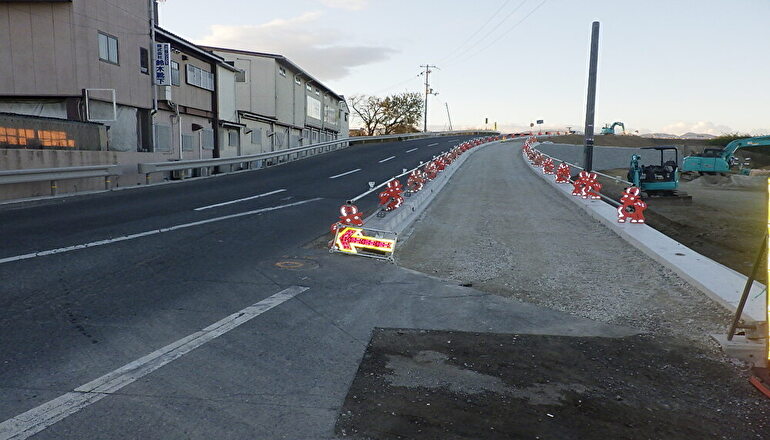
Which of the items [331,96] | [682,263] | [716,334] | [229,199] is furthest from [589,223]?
[331,96]

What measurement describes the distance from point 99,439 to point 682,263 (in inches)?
348

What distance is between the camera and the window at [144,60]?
2266 centimetres

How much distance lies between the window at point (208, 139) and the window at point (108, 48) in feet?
28.4

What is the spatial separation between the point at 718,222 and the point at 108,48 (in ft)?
81.5

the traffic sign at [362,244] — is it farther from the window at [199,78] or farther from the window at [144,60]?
the window at [199,78]

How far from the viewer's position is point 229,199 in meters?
15.9

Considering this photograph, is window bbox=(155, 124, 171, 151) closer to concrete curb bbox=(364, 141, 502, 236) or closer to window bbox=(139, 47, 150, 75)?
window bbox=(139, 47, 150, 75)

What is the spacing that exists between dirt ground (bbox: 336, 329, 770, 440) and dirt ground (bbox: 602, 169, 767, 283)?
555 centimetres

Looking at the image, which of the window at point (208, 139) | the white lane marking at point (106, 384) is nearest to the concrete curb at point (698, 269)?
the white lane marking at point (106, 384)

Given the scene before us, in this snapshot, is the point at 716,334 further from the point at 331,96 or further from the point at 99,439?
the point at 331,96

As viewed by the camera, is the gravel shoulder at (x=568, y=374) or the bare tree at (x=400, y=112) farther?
the bare tree at (x=400, y=112)

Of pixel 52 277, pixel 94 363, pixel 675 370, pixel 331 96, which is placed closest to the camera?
pixel 94 363

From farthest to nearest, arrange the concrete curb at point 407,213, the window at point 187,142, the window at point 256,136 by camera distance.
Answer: the window at point 256,136 → the window at point 187,142 → the concrete curb at point 407,213

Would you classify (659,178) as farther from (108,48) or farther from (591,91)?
(108,48)
